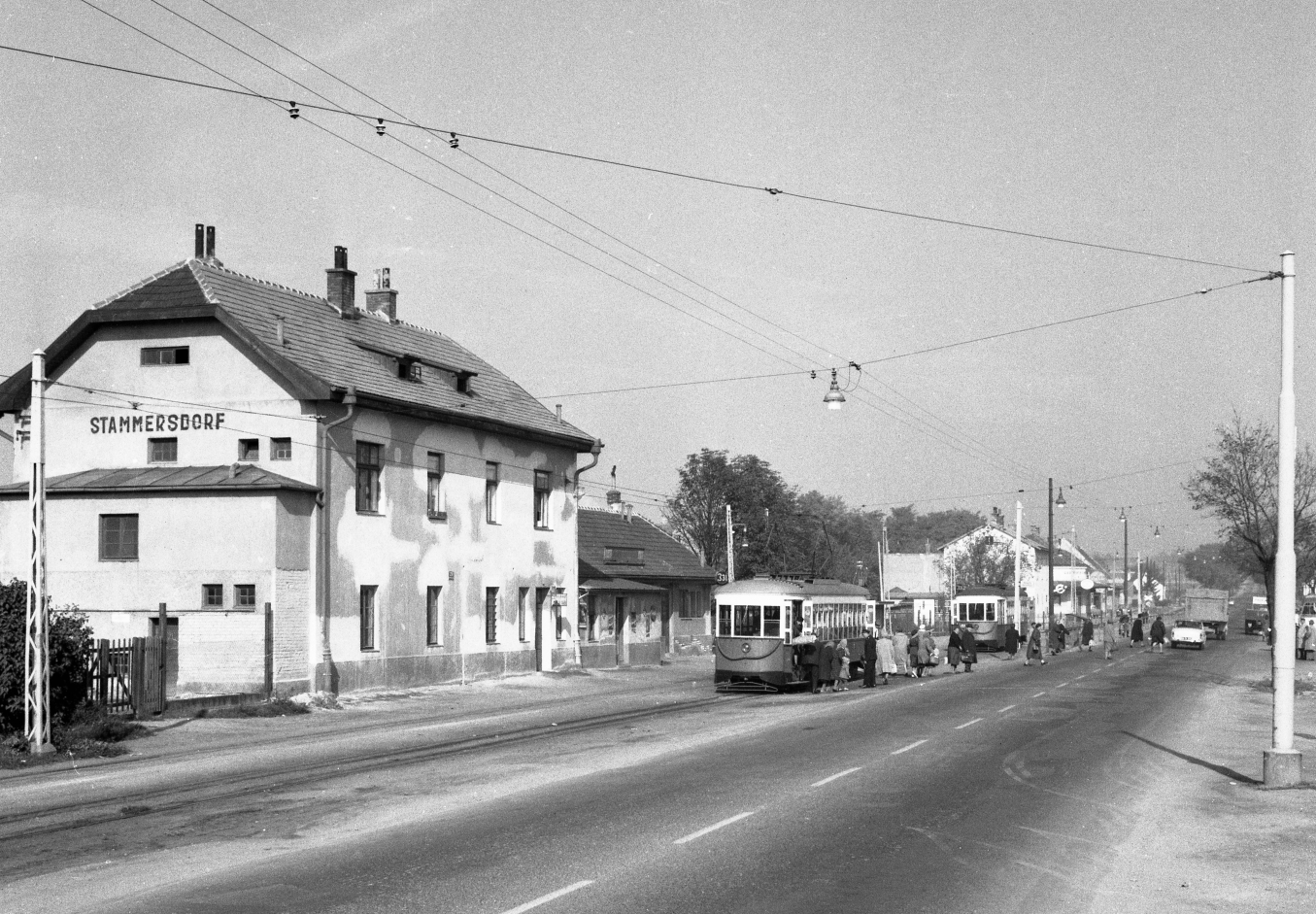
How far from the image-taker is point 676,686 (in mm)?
37750

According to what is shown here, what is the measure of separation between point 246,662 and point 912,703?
1415cm

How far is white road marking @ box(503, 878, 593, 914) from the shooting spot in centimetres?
912

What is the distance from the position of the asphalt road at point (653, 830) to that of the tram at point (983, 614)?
41.0m

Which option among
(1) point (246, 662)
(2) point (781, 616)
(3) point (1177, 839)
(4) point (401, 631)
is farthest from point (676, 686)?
(3) point (1177, 839)

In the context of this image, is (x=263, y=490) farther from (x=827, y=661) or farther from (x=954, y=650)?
(x=954, y=650)

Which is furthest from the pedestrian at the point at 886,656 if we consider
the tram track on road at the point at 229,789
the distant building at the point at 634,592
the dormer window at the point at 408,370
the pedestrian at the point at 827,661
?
the tram track on road at the point at 229,789

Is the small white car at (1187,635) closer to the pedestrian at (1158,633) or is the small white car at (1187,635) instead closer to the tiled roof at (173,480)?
the pedestrian at (1158,633)

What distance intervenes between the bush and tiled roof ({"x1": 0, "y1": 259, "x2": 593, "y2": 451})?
9.56 metres

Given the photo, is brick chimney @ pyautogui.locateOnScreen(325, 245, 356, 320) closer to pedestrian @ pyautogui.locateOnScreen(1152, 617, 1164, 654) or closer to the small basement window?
the small basement window

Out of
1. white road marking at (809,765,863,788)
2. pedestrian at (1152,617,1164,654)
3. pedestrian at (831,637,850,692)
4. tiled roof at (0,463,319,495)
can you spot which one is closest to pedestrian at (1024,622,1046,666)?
pedestrian at (831,637,850,692)

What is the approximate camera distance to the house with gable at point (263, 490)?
3039 cm

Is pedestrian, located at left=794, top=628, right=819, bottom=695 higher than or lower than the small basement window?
lower

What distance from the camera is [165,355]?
33406 millimetres

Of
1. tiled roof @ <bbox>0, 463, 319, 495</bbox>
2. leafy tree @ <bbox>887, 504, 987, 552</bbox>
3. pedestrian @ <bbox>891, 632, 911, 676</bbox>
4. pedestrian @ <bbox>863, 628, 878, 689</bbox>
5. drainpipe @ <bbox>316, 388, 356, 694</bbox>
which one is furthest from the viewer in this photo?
leafy tree @ <bbox>887, 504, 987, 552</bbox>
